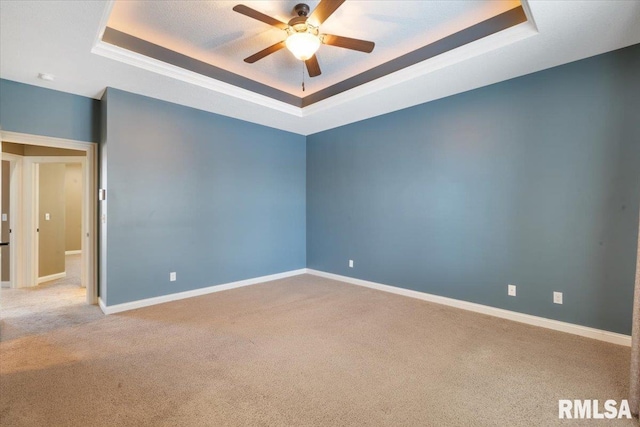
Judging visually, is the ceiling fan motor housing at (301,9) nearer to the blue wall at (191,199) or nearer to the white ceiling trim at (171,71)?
the white ceiling trim at (171,71)

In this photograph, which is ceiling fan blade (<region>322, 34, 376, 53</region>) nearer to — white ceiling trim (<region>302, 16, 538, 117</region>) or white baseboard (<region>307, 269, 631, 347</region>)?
white ceiling trim (<region>302, 16, 538, 117</region>)

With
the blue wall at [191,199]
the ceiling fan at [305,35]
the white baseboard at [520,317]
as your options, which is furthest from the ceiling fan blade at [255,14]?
the white baseboard at [520,317]

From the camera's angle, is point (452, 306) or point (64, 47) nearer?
point (64, 47)

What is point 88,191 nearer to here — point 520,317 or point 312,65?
point 312,65

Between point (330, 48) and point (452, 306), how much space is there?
3469mm

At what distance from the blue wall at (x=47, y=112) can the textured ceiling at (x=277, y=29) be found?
4.57ft

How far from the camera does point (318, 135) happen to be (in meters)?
5.43

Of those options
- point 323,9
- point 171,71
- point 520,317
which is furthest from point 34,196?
point 520,317

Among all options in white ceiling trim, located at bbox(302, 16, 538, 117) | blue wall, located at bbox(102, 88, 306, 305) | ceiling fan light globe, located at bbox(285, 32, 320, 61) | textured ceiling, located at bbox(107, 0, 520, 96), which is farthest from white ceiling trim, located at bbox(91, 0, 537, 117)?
ceiling fan light globe, located at bbox(285, 32, 320, 61)

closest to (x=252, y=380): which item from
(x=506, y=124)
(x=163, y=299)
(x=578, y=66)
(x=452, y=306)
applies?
(x=163, y=299)

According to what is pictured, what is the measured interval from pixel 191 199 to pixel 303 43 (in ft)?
8.85

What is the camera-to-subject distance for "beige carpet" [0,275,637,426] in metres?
1.77

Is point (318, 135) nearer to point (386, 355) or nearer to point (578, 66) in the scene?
point (578, 66)

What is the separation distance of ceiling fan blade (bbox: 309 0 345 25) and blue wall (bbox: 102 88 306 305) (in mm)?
2540
